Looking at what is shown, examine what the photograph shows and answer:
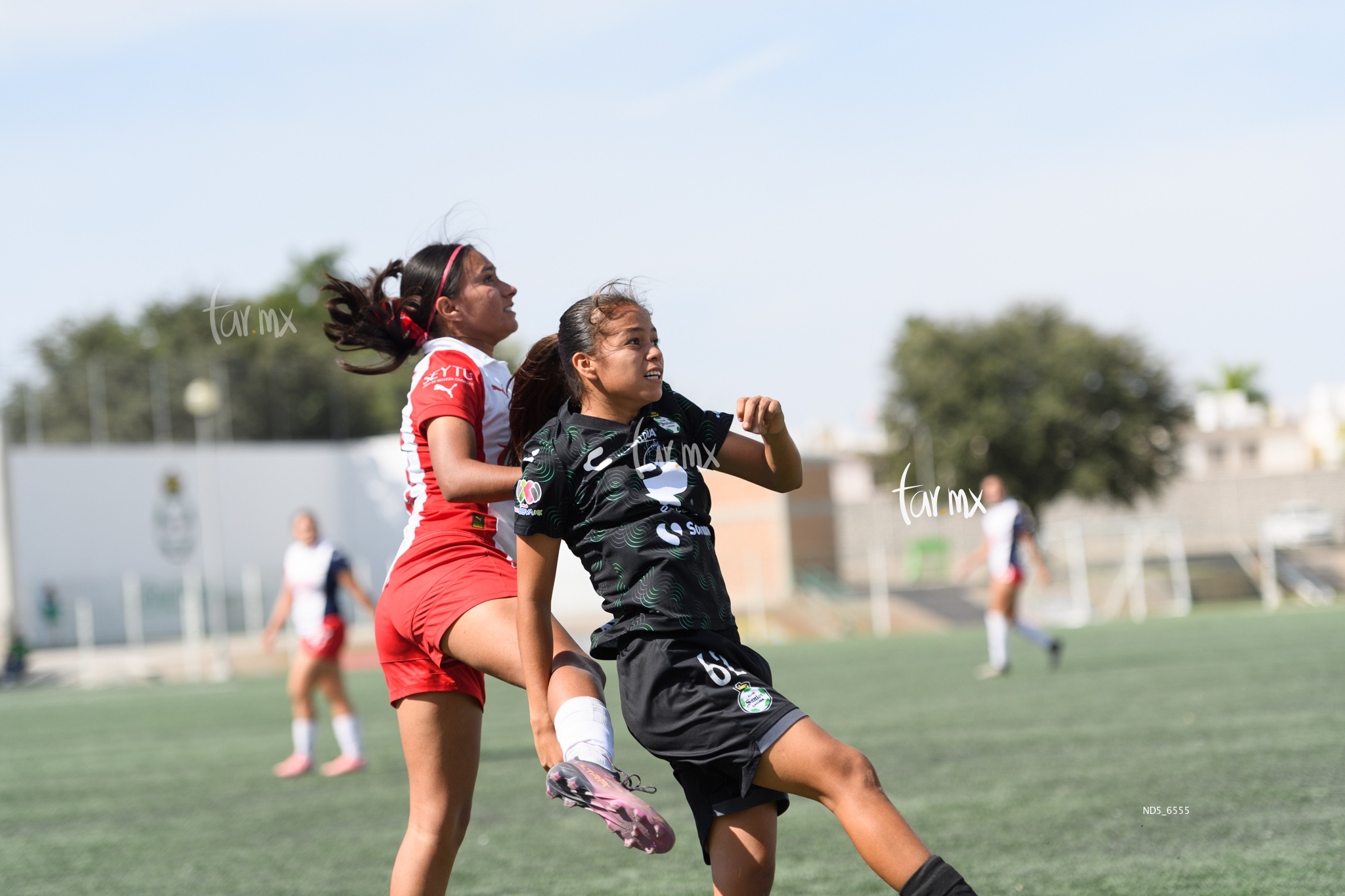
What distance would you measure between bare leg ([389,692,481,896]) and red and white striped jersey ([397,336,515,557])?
16.8 inches

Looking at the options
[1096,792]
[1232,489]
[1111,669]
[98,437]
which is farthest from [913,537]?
[1096,792]

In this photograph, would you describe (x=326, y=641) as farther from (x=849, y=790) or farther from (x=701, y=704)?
(x=849, y=790)

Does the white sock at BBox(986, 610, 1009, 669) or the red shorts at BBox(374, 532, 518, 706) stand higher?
the red shorts at BBox(374, 532, 518, 706)

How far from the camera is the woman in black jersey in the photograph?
289cm

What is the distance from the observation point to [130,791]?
29.6 ft

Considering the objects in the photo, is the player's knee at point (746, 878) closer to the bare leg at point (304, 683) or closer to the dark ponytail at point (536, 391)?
the dark ponytail at point (536, 391)

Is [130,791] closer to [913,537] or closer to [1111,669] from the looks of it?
[1111,669]

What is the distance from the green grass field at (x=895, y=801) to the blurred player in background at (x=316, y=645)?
1.19 ft

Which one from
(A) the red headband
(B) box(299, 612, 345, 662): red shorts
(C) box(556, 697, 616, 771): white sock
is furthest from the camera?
(B) box(299, 612, 345, 662): red shorts

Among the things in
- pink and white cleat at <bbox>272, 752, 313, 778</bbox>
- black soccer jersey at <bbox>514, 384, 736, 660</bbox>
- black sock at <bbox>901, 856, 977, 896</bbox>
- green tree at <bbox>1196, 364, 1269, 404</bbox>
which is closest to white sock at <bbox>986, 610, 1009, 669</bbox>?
pink and white cleat at <bbox>272, 752, 313, 778</bbox>

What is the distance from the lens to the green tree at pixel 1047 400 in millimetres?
29125

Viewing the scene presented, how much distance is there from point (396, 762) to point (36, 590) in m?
27.3

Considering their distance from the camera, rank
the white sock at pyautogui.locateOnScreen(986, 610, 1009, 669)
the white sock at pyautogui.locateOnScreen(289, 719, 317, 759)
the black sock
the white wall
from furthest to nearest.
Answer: the white wall → the white sock at pyautogui.locateOnScreen(986, 610, 1009, 669) → the white sock at pyautogui.locateOnScreen(289, 719, 317, 759) → the black sock

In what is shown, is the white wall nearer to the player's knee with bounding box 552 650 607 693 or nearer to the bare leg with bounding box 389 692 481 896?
the bare leg with bounding box 389 692 481 896
